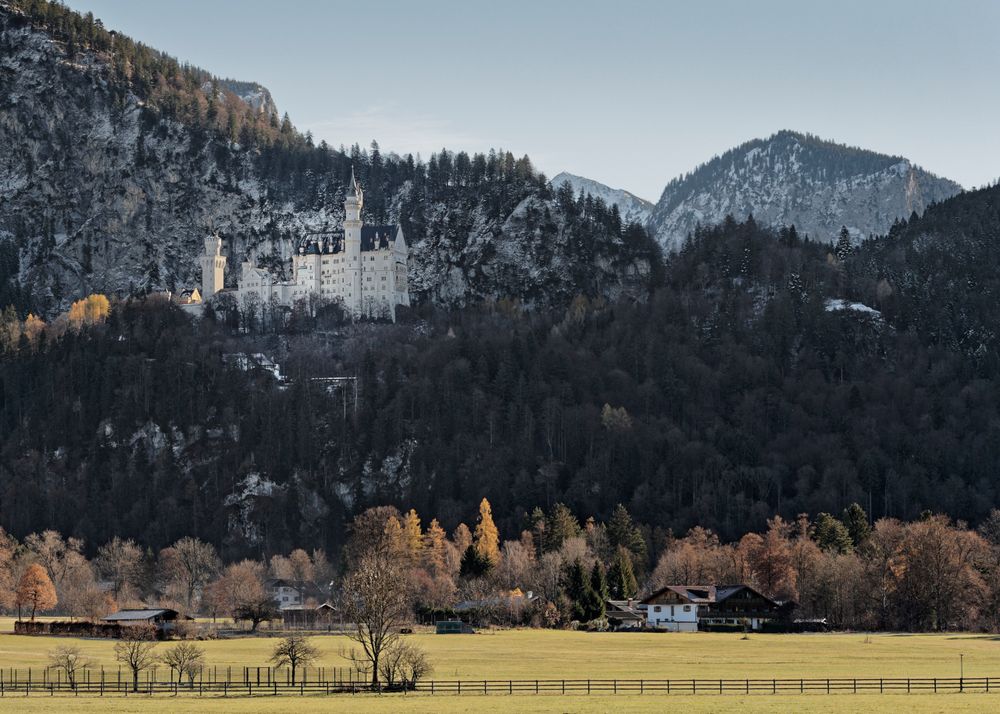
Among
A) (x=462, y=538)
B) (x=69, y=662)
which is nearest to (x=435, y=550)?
(x=462, y=538)

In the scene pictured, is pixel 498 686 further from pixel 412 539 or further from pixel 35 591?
pixel 412 539

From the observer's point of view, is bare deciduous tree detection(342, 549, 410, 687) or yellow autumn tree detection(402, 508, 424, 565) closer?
bare deciduous tree detection(342, 549, 410, 687)

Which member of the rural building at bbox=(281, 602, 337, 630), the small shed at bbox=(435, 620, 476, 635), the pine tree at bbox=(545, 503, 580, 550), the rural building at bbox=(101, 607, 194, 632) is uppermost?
the pine tree at bbox=(545, 503, 580, 550)

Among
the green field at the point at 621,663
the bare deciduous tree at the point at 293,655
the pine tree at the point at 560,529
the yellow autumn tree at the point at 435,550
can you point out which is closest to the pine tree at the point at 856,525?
the pine tree at the point at 560,529

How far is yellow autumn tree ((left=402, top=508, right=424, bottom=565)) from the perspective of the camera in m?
169

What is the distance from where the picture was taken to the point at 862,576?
5487 inches

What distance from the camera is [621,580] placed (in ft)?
518

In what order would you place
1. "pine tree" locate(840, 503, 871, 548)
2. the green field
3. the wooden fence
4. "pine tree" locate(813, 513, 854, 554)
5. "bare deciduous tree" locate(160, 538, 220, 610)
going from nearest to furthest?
the green field, the wooden fence, "pine tree" locate(813, 513, 854, 554), "pine tree" locate(840, 503, 871, 548), "bare deciduous tree" locate(160, 538, 220, 610)

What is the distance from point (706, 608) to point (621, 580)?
611 inches

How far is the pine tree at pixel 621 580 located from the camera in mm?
157875

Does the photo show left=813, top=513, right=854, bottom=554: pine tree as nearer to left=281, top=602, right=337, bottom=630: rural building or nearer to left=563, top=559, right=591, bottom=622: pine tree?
left=563, top=559, right=591, bottom=622: pine tree

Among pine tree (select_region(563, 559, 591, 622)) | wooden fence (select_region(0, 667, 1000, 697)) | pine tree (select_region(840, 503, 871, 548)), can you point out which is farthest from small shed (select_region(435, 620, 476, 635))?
pine tree (select_region(840, 503, 871, 548))

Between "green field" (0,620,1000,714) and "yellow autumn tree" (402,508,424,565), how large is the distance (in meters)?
36.4

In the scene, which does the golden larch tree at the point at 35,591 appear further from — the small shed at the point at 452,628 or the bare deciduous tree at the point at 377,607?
the bare deciduous tree at the point at 377,607
